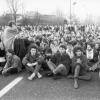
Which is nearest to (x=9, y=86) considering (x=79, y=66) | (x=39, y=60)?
(x=39, y=60)

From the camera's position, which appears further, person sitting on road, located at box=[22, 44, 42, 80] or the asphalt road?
person sitting on road, located at box=[22, 44, 42, 80]

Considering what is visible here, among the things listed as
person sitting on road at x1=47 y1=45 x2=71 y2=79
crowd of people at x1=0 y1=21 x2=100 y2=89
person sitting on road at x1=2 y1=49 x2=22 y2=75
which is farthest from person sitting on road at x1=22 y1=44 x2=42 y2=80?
person sitting on road at x1=47 y1=45 x2=71 y2=79

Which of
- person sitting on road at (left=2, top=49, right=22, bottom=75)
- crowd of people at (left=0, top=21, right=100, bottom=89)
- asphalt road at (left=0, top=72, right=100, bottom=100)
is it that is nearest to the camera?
asphalt road at (left=0, top=72, right=100, bottom=100)

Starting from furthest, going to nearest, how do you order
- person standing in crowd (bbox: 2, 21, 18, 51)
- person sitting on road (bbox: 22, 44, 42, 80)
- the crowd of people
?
1. person standing in crowd (bbox: 2, 21, 18, 51)
2. person sitting on road (bbox: 22, 44, 42, 80)
3. the crowd of people

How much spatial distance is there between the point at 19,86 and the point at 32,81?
467mm

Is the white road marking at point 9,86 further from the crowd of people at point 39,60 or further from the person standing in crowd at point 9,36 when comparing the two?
the person standing in crowd at point 9,36

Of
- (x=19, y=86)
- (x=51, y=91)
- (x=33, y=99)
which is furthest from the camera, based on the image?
(x=19, y=86)

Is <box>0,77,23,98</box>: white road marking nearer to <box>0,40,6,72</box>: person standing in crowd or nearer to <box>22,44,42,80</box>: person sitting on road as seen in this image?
<box>22,44,42,80</box>: person sitting on road

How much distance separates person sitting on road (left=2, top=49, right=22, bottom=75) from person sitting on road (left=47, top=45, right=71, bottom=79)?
1101 millimetres

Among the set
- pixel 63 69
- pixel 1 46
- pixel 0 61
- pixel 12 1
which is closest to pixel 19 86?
pixel 63 69

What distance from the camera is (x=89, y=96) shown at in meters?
4.17

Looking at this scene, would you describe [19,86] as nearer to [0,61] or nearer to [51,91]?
[51,91]

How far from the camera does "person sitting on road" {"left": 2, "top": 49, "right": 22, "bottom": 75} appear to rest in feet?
18.8

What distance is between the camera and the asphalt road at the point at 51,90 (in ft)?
13.7
